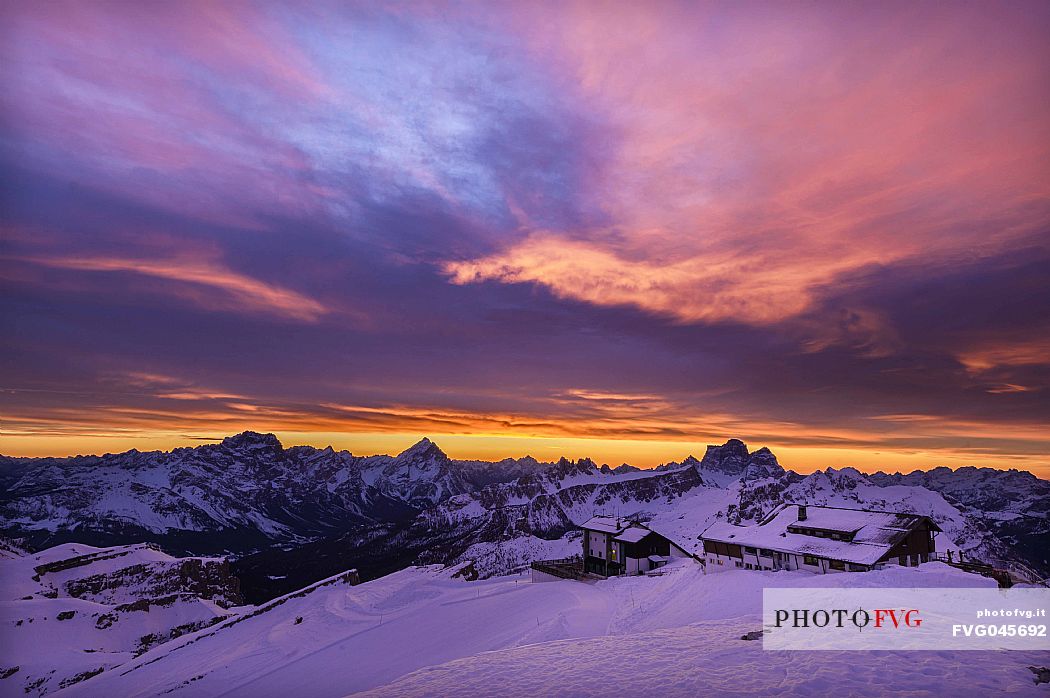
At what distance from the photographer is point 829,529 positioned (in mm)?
53656

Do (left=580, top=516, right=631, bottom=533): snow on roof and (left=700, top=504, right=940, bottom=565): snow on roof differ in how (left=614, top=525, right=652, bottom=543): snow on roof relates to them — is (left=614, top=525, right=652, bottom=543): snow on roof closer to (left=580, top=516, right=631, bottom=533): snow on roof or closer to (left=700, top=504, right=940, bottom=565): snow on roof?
(left=580, top=516, right=631, bottom=533): snow on roof

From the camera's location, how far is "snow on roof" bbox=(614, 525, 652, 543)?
69713 mm

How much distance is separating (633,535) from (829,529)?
23849 mm

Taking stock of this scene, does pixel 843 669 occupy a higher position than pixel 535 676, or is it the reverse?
pixel 843 669

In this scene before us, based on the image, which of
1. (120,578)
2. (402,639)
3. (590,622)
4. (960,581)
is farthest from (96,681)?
(960,581)

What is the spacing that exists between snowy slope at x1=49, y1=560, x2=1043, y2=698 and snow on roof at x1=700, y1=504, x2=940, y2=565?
397 inches

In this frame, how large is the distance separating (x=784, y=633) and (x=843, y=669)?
14.4 ft

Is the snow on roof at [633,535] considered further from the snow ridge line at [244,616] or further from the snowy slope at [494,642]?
the snow ridge line at [244,616]

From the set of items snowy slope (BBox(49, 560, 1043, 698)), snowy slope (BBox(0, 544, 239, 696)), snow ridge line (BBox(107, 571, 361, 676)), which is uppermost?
snowy slope (BBox(49, 560, 1043, 698))

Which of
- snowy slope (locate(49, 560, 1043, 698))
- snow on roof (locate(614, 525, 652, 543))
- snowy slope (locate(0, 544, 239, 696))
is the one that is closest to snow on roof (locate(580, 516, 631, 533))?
snow on roof (locate(614, 525, 652, 543))

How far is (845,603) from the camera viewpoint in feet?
81.6

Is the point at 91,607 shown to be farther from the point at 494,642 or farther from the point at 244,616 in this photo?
the point at 494,642

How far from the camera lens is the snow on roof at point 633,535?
229ft

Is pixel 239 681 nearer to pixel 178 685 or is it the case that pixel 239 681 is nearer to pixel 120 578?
pixel 178 685
